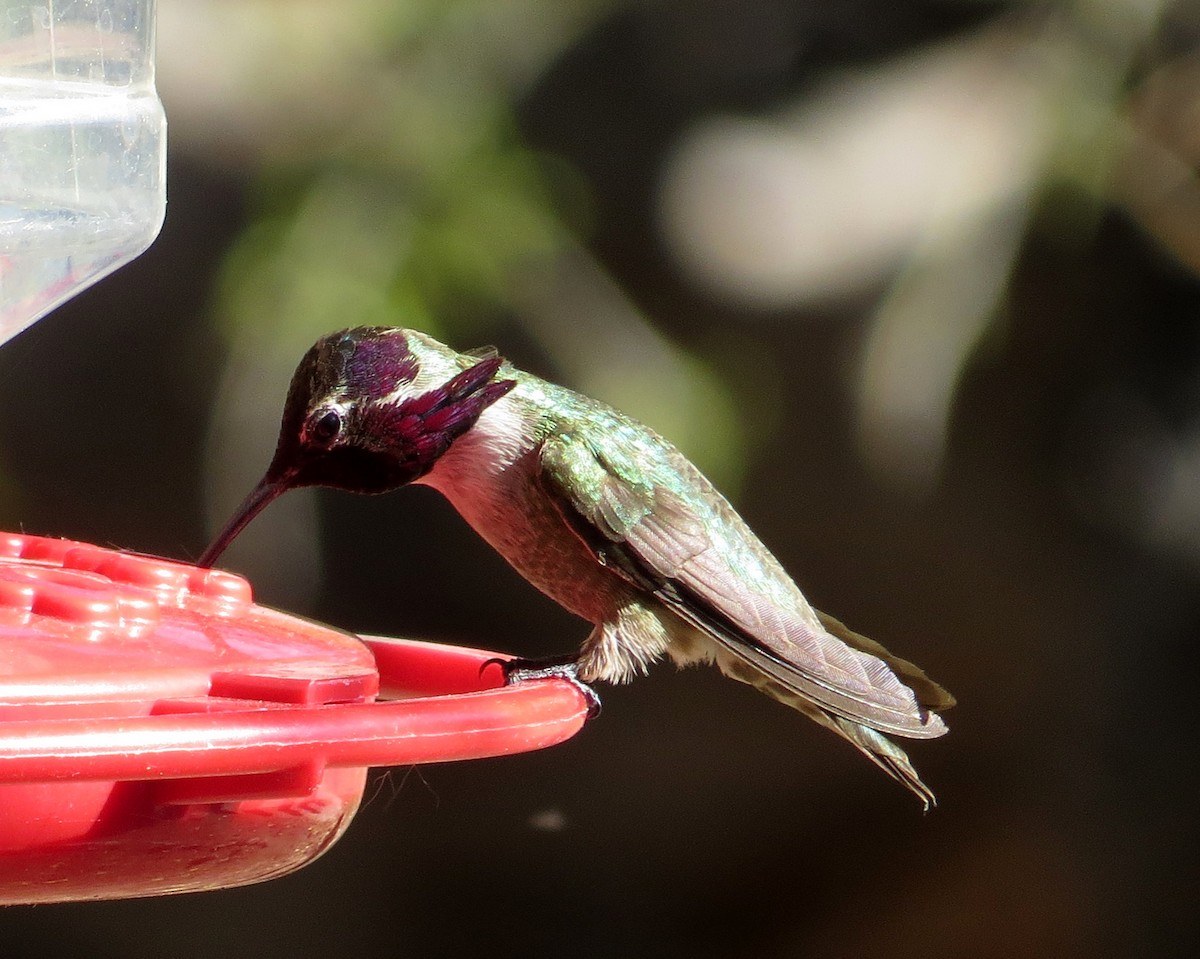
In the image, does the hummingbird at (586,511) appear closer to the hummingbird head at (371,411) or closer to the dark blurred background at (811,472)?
the hummingbird head at (371,411)

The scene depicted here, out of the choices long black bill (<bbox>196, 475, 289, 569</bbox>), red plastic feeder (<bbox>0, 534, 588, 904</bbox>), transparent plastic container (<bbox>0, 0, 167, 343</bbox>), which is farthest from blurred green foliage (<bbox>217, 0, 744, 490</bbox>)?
red plastic feeder (<bbox>0, 534, 588, 904</bbox>)

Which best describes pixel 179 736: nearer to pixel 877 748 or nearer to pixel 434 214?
pixel 877 748

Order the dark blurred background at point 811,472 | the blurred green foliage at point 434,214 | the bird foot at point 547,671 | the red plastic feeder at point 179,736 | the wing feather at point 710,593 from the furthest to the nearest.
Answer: the dark blurred background at point 811,472 → the blurred green foliage at point 434,214 → the wing feather at point 710,593 → the bird foot at point 547,671 → the red plastic feeder at point 179,736

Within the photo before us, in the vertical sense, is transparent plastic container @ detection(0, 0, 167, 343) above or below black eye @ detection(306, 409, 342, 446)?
above

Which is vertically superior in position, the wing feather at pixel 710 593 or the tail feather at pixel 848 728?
the wing feather at pixel 710 593

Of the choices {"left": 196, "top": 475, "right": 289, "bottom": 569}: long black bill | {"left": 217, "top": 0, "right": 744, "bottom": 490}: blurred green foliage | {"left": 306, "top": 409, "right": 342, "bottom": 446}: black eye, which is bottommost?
{"left": 196, "top": 475, "right": 289, "bottom": 569}: long black bill

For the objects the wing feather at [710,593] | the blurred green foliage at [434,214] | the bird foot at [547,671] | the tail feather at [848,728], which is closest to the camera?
the bird foot at [547,671]

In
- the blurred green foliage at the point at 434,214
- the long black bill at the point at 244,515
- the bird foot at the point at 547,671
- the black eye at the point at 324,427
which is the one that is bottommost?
the bird foot at the point at 547,671

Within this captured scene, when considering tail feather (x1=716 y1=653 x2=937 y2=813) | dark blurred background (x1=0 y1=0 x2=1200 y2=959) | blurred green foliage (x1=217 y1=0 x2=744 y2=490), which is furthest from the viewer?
dark blurred background (x1=0 y1=0 x2=1200 y2=959)

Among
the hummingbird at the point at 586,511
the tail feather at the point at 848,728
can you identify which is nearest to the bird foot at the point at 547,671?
the hummingbird at the point at 586,511

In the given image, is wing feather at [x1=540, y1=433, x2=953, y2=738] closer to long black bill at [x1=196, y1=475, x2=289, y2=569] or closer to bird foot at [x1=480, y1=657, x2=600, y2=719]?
bird foot at [x1=480, y1=657, x2=600, y2=719]
